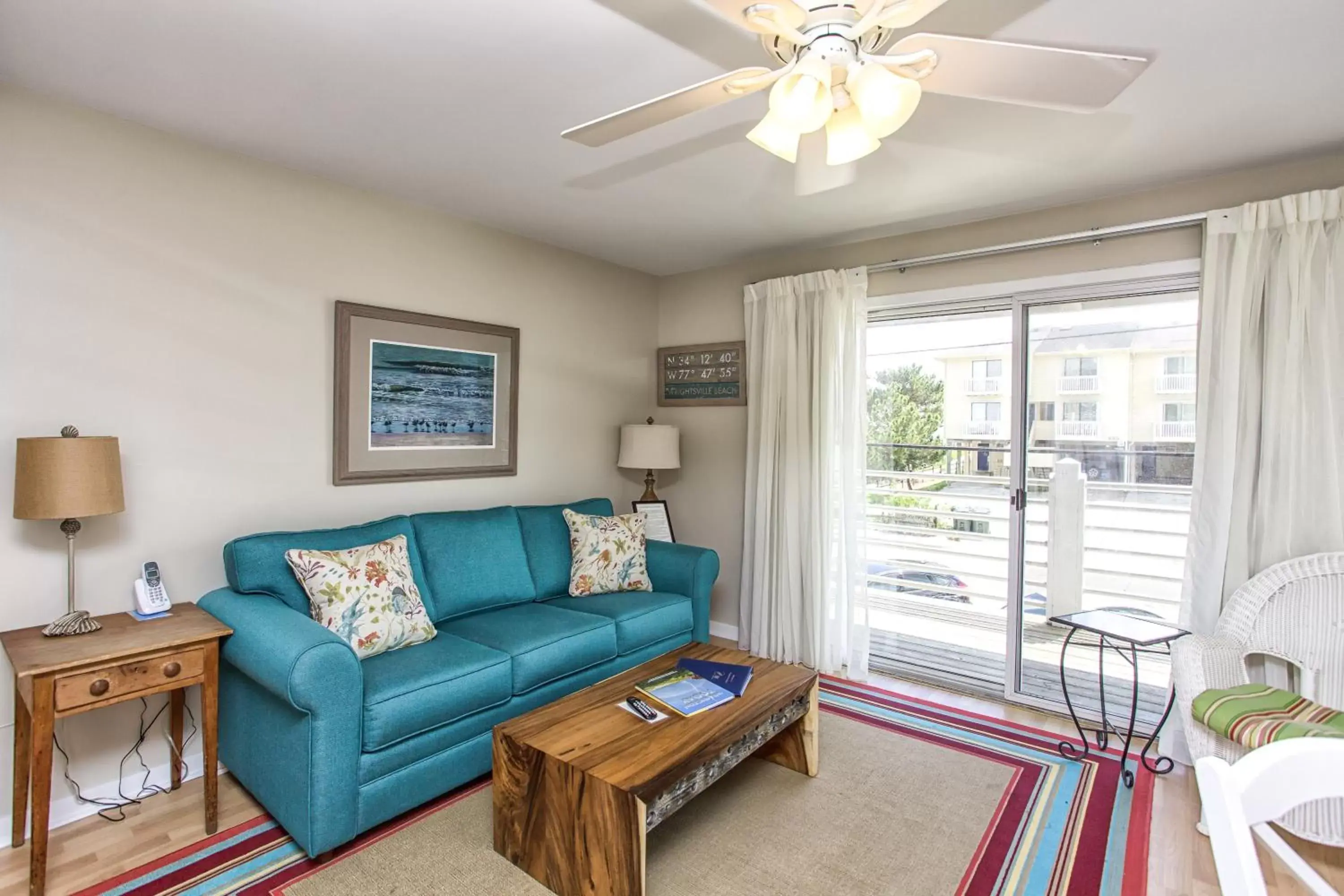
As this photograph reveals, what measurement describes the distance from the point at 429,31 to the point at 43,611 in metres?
2.27

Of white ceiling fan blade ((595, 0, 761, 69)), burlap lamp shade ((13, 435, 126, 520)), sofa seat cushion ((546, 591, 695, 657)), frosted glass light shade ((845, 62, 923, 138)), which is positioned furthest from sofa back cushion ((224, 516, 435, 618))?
frosted glass light shade ((845, 62, 923, 138))

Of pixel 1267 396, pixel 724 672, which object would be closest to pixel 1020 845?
pixel 724 672

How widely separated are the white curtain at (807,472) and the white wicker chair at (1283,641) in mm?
1507

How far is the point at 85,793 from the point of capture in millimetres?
2307

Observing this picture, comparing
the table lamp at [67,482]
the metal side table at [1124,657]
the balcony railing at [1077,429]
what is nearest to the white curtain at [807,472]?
the balcony railing at [1077,429]

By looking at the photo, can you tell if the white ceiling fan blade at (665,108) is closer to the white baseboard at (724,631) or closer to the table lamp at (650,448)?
the table lamp at (650,448)

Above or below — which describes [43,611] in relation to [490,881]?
above

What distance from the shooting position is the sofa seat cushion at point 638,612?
3094 mm

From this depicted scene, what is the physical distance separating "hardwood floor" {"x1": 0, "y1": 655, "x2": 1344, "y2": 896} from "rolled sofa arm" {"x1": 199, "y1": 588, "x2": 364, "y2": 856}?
0.26 meters

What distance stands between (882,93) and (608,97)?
1060 millimetres

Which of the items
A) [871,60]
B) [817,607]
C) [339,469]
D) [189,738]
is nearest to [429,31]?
[871,60]

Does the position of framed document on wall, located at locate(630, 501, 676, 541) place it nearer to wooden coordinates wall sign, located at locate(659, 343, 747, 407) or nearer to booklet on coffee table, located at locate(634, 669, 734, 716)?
wooden coordinates wall sign, located at locate(659, 343, 747, 407)

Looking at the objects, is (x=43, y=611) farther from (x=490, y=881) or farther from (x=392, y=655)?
(x=490, y=881)

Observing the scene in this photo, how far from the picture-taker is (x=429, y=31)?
5.97 ft
